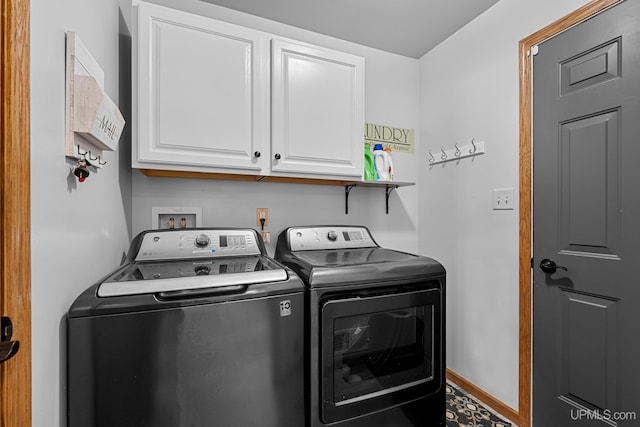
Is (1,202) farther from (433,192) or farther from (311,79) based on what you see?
(433,192)

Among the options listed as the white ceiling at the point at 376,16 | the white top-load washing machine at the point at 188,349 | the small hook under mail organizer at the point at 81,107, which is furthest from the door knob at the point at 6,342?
the white ceiling at the point at 376,16

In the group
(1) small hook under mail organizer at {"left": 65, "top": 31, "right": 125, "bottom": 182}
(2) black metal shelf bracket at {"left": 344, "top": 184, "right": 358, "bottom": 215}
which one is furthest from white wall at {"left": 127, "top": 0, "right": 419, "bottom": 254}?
(1) small hook under mail organizer at {"left": 65, "top": 31, "right": 125, "bottom": 182}

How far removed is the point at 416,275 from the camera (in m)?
1.47

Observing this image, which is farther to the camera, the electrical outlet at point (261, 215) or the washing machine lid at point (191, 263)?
the electrical outlet at point (261, 215)

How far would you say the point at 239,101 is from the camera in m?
1.59

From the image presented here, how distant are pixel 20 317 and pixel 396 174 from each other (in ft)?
7.40

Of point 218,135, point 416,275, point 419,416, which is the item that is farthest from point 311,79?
point 419,416

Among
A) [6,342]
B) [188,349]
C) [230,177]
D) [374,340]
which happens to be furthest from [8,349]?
[230,177]

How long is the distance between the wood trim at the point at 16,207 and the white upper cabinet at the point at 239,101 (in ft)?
2.77

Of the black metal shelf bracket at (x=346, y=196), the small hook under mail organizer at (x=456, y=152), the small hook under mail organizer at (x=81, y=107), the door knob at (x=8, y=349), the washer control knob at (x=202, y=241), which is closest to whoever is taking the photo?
the door knob at (x=8, y=349)

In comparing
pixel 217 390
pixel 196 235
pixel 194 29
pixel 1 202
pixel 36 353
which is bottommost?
pixel 217 390

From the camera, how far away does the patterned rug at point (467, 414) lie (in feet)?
5.63

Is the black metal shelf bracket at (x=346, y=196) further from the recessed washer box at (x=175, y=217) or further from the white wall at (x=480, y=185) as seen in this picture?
the recessed washer box at (x=175, y=217)

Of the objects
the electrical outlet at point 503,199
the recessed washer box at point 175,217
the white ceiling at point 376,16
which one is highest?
the white ceiling at point 376,16
